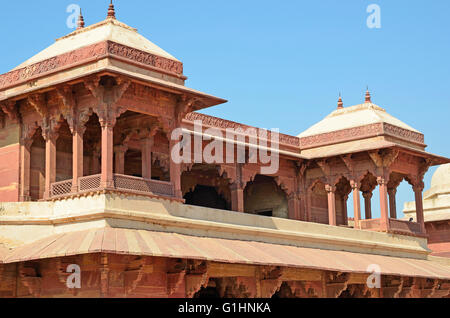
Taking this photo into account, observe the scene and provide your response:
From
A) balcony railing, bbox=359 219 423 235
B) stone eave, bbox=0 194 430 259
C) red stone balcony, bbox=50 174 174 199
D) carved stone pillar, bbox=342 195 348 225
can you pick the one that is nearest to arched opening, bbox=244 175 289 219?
balcony railing, bbox=359 219 423 235

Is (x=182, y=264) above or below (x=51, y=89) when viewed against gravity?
below

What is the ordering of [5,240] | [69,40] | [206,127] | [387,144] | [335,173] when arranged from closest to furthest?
[5,240] < [69,40] < [206,127] < [387,144] < [335,173]

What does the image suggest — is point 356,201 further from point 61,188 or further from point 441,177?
point 441,177

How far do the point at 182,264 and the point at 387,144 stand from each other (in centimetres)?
1006

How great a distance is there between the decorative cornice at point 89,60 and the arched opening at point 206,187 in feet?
19.7

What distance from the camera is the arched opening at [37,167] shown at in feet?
63.3

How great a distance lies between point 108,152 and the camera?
57.6 ft

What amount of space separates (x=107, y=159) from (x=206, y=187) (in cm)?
1064

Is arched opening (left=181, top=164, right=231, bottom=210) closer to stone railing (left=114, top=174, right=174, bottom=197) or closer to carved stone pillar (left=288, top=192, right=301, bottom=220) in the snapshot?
carved stone pillar (left=288, top=192, right=301, bottom=220)

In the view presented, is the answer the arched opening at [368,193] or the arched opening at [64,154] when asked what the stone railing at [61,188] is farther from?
the arched opening at [368,193]

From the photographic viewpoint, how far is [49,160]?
1836 centimetres

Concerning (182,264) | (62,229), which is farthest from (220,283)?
(62,229)

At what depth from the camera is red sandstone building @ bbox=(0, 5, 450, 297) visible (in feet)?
54.8
